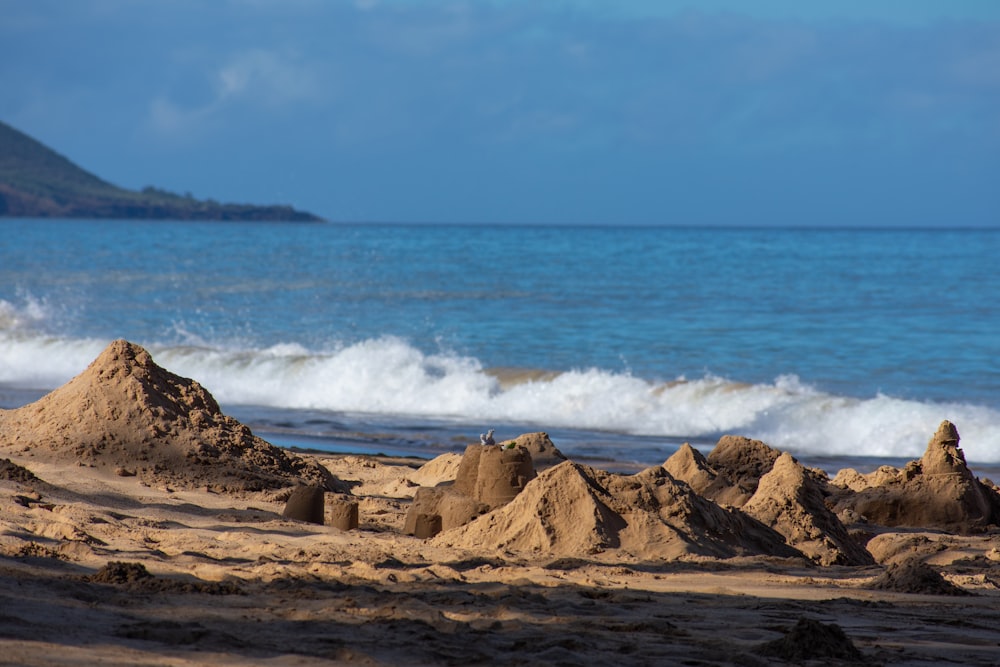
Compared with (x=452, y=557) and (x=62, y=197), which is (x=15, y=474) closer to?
(x=452, y=557)

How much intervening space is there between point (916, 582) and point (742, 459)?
12.3ft

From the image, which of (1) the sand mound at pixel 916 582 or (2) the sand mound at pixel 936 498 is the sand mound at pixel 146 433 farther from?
(1) the sand mound at pixel 916 582

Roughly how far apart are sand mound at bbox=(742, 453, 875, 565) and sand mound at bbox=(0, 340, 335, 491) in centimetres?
366

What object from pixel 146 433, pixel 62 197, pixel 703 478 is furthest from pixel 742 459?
pixel 62 197

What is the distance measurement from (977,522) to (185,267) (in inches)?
1585

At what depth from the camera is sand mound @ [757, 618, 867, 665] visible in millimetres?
5156

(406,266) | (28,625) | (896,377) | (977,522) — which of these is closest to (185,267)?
(406,266)

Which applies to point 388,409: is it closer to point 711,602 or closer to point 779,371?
point 779,371

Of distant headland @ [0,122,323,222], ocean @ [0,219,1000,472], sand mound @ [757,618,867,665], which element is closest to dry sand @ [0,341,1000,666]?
sand mound @ [757,618,867,665]

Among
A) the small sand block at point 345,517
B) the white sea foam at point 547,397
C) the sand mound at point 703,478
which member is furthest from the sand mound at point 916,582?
the white sea foam at point 547,397

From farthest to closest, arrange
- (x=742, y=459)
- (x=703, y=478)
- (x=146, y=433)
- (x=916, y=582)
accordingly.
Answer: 1. (x=742, y=459)
2. (x=146, y=433)
3. (x=703, y=478)
4. (x=916, y=582)

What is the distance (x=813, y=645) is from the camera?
520cm

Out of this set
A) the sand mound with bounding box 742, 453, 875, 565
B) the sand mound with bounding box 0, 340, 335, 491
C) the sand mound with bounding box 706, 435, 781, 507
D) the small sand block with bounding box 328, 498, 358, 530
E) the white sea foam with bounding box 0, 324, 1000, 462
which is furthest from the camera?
the white sea foam with bounding box 0, 324, 1000, 462

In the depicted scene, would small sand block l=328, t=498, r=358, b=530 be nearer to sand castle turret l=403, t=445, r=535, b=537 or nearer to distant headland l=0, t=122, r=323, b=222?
sand castle turret l=403, t=445, r=535, b=537
